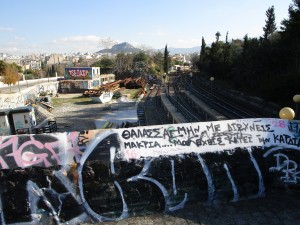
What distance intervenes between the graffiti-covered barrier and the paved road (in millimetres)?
147

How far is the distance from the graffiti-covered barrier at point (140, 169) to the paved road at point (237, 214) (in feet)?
0.48

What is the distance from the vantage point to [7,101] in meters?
31.1

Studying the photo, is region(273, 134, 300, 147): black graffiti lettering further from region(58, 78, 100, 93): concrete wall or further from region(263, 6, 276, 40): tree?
region(263, 6, 276, 40): tree

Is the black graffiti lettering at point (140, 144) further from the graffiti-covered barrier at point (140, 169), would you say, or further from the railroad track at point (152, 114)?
the railroad track at point (152, 114)

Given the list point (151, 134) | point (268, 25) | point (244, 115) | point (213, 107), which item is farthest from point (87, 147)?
point (268, 25)

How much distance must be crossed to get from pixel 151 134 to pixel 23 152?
2.31m

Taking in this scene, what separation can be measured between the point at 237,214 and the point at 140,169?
6.47ft

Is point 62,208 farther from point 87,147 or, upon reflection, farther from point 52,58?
point 52,58

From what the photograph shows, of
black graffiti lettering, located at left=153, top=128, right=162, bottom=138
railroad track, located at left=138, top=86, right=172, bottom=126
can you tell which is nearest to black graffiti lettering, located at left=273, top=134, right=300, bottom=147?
black graffiti lettering, located at left=153, top=128, right=162, bottom=138

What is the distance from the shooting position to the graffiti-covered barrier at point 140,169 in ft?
16.5

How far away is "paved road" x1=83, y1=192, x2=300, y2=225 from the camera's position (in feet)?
16.9

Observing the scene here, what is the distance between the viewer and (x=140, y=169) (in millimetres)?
5332

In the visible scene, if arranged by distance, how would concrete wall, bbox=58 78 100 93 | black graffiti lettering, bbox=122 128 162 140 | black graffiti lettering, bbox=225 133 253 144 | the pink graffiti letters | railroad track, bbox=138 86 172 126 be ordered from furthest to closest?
concrete wall, bbox=58 78 100 93, railroad track, bbox=138 86 172 126, black graffiti lettering, bbox=225 133 253 144, black graffiti lettering, bbox=122 128 162 140, the pink graffiti letters

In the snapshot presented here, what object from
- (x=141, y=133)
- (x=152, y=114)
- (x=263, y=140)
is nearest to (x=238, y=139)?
(x=263, y=140)
